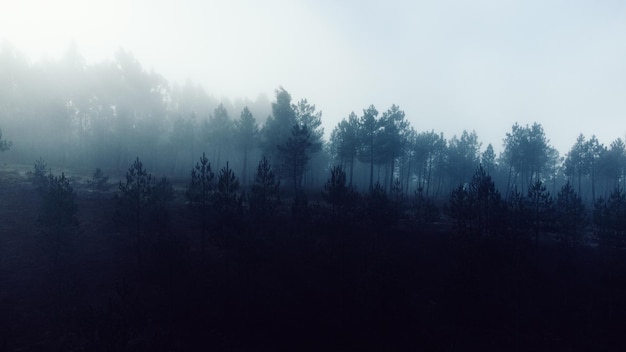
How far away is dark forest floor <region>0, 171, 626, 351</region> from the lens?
63.0ft

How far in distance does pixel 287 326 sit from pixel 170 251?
791 centimetres

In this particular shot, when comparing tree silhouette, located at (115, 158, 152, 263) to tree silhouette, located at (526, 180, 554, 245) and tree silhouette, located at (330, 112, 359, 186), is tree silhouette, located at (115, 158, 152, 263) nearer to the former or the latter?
tree silhouette, located at (526, 180, 554, 245)

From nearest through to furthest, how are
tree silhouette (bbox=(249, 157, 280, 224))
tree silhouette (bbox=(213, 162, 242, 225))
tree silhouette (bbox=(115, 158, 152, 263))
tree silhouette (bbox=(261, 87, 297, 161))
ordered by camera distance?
1. tree silhouette (bbox=(213, 162, 242, 225))
2. tree silhouette (bbox=(249, 157, 280, 224))
3. tree silhouette (bbox=(115, 158, 152, 263))
4. tree silhouette (bbox=(261, 87, 297, 161))

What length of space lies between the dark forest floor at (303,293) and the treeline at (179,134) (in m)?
17.7

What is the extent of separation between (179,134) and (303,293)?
4946 cm

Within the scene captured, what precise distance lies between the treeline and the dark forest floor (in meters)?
17.7

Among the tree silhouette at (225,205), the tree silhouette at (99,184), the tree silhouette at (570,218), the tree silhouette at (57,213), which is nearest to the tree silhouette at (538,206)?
the tree silhouette at (570,218)

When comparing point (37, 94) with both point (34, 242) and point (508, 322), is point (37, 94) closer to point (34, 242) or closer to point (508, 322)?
point (34, 242)

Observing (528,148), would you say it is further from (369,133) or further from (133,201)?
(133,201)

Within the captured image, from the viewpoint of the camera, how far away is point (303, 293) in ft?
81.4

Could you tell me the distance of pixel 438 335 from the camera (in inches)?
858

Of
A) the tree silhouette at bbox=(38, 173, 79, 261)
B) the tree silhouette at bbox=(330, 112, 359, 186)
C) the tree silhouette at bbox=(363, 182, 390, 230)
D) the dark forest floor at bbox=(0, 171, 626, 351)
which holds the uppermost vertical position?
the tree silhouette at bbox=(330, 112, 359, 186)

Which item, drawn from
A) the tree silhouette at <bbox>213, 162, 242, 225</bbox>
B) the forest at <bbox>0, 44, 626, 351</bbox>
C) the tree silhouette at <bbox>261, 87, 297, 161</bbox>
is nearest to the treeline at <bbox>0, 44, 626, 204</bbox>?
the tree silhouette at <bbox>261, 87, 297, 161</bbox>

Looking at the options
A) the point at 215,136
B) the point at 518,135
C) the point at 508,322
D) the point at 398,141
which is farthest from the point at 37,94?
the point at 518,135
